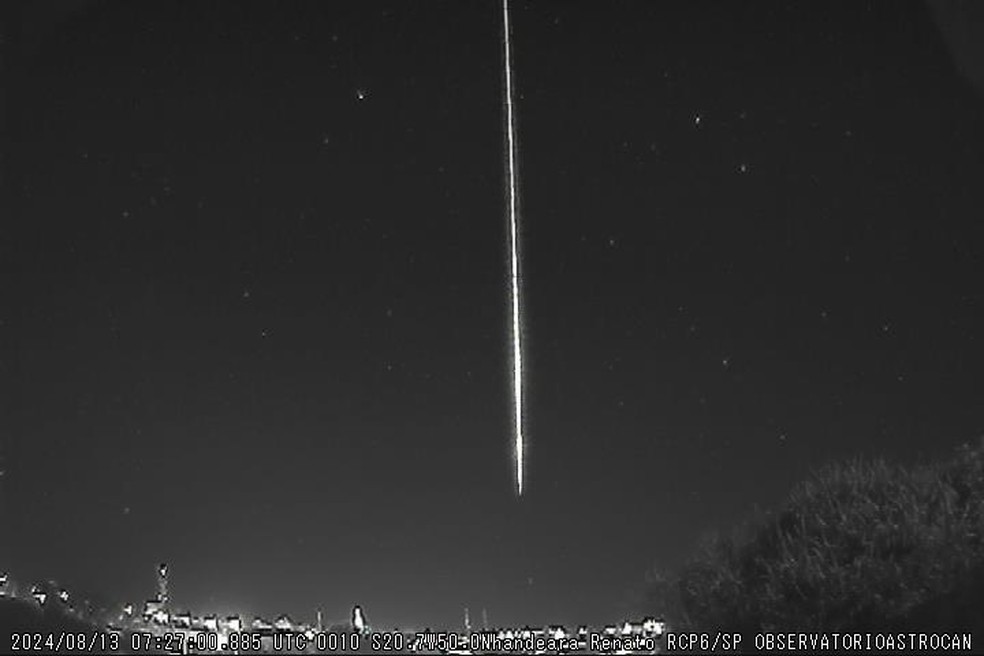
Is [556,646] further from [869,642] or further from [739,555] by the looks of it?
[739,555]

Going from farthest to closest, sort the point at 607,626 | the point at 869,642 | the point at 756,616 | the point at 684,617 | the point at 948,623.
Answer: the point at 684,617 → the point at 756,616 → the point at 607,626 → the point at 869,642 → the point at 948,623

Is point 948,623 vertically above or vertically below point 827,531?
below

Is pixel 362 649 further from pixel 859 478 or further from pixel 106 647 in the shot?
pixel 859 478

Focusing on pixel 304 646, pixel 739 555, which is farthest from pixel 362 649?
pixel 739 555

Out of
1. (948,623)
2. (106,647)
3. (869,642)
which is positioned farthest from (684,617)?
(106,647)

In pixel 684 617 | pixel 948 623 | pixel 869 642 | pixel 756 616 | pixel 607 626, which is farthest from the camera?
pixel 684 617

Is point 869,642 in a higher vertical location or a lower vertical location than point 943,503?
lower

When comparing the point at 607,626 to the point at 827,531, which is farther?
the point at 827,531
